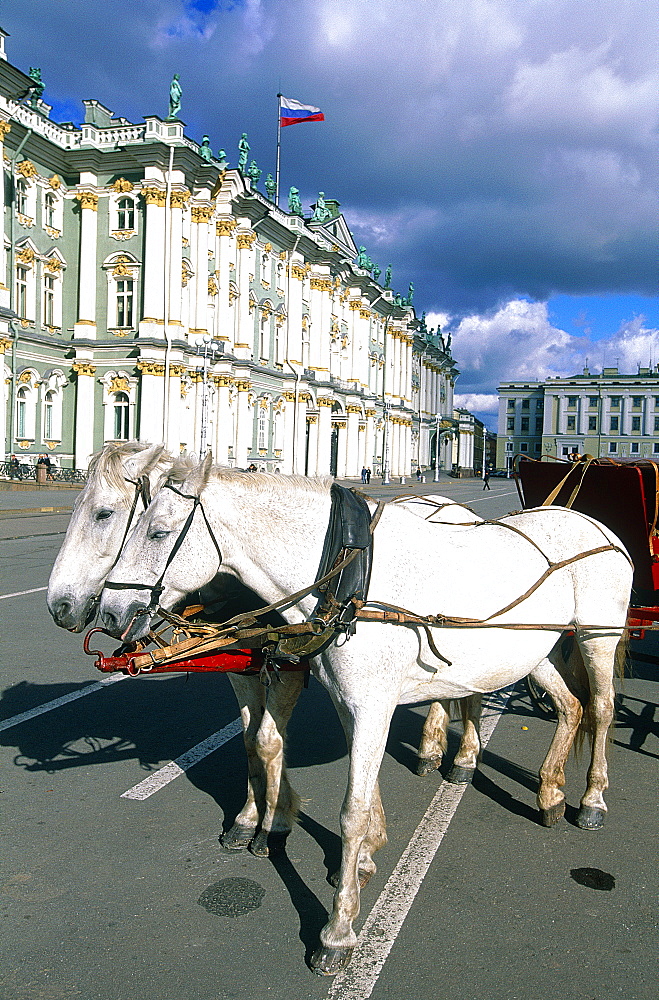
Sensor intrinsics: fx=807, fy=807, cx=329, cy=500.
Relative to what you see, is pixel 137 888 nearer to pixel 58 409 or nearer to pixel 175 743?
pixel 175 743

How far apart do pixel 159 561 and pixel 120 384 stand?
130 ft

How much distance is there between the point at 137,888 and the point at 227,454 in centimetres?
4344

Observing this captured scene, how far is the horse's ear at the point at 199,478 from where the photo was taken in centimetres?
372

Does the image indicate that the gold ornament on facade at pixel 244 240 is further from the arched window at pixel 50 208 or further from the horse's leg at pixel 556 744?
the horse's leg at pixel 556 744

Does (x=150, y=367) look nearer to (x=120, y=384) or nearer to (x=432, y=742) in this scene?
(x=120, y=384)

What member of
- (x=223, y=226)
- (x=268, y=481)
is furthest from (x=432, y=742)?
(x=223, y=226)

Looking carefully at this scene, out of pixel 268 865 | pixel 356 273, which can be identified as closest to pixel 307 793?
pixel 268 865

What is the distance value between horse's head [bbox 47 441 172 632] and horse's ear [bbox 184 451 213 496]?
0.81ft

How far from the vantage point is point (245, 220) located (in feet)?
158

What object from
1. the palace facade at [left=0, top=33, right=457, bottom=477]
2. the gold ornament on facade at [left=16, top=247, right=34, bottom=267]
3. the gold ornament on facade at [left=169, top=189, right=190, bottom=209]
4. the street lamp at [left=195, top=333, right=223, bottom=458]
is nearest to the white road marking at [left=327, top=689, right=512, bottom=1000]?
the palace facade at [left=0, top=33, right=457, bottom=477]

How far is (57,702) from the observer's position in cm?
684

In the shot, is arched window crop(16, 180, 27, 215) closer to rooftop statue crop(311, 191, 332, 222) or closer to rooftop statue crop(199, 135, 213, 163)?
rooftop statue crop(199, 135, 213, 163)

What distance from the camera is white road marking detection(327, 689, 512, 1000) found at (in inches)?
129

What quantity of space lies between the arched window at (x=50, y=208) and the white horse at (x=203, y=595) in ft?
136
